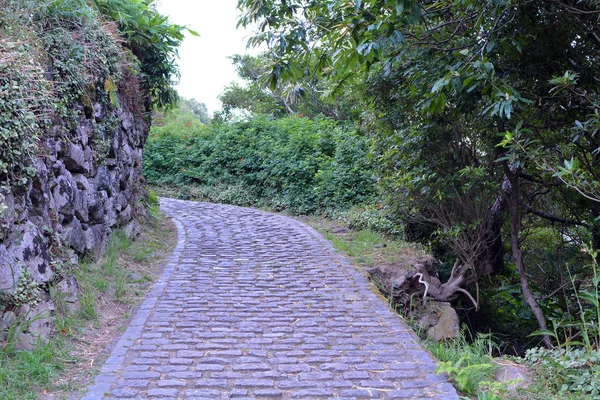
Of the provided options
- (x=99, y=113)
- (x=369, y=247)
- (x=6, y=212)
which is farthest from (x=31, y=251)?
(x=369, y=247)

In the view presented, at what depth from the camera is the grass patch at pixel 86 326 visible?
170 inches

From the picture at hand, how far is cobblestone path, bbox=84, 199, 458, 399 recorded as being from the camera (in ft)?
14.7

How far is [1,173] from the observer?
5.00 metres

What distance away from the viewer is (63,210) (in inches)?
261

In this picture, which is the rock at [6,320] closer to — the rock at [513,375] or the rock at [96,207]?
the rock at [96,207]

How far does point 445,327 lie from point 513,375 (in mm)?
2076

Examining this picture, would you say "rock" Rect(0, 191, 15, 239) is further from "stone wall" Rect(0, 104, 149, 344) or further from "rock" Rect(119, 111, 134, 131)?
"rock" Rect(119, 111, 134, 131)

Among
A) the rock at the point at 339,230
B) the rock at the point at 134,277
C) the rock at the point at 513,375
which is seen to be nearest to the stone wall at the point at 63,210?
the rock at the point at 134,277

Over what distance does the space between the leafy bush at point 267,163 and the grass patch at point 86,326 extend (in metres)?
6.27

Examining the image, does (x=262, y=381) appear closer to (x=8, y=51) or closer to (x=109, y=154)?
(x=8, y=51)

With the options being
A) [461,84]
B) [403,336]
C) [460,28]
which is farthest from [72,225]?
[460,28]

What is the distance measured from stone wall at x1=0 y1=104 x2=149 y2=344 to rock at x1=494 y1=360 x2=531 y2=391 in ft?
13.6

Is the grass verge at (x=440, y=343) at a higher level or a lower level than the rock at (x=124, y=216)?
lower

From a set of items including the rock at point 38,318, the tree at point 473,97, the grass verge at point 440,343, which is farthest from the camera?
the tree at point 473,97
